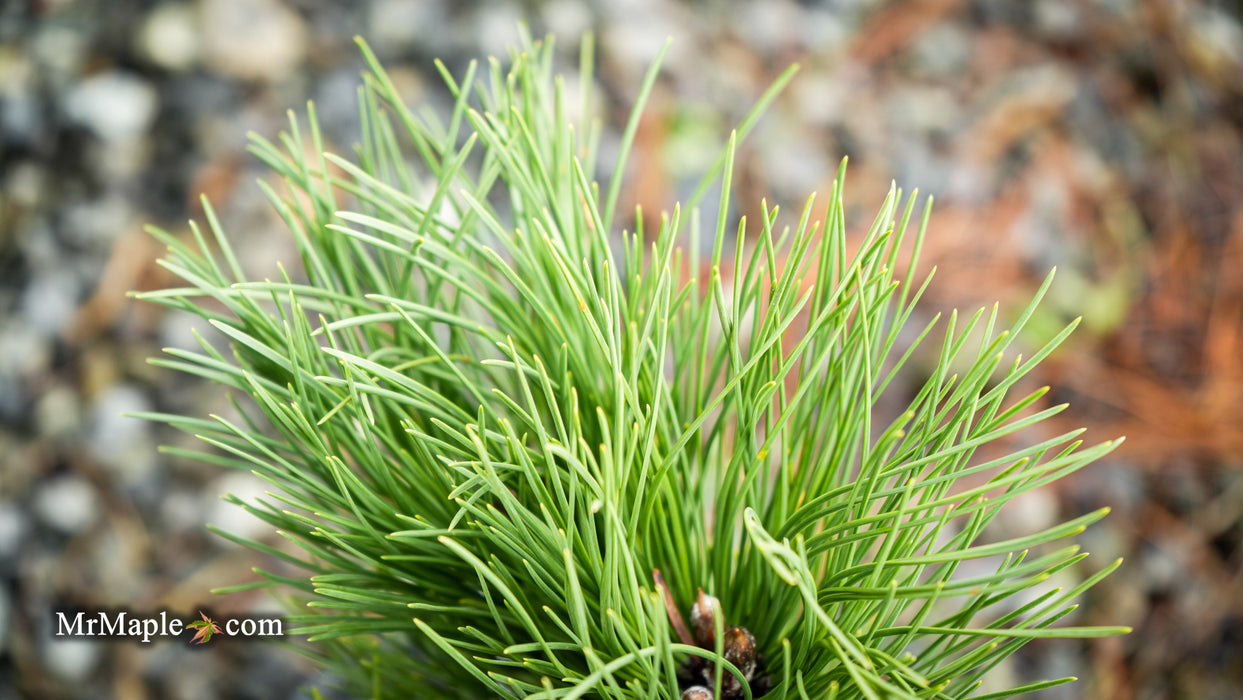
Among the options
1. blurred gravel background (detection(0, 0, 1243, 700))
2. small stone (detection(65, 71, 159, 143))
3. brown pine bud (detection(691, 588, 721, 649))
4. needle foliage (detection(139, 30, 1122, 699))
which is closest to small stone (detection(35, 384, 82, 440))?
blurred gravel background (detection(0, 0, 1243, 700))

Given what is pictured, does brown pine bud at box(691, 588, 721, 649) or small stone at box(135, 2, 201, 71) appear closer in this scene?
brown pine bud at box(691, 588, 721, 649)

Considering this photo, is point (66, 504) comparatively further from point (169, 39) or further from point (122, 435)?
point (169, 39)

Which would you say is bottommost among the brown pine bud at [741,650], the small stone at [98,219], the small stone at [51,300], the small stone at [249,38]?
the brown pine bud at [741,650]

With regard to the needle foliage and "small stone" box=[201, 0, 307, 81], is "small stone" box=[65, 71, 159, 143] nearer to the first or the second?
"small stone" box=[201, 0, 307, 81]

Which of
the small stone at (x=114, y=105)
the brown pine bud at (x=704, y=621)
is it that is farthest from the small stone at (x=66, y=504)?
the brown pine bud at (x=704, y=621)

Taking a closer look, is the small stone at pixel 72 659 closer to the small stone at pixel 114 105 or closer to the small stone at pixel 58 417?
the small stone at pixel 58 417

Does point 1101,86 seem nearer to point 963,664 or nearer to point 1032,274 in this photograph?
point 1032,274
